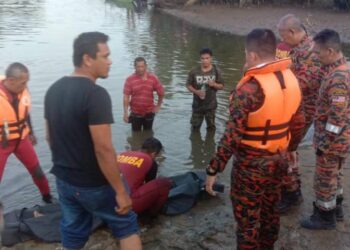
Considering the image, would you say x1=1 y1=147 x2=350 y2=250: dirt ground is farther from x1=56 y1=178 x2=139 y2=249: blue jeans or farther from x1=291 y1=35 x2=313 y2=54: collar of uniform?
x1=291 y1=35 x2=313 y2=54: collar of uniform

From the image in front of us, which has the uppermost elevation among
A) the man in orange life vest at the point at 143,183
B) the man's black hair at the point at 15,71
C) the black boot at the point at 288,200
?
the man's black hair at the point at 15,71

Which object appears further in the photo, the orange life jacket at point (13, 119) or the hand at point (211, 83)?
the hand at point (211, 83)

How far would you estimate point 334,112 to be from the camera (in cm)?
418

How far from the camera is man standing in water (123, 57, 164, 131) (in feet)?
25.9

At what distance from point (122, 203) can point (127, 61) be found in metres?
13.3

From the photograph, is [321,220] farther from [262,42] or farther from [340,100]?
[262,42]

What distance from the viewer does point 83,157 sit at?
330 cm

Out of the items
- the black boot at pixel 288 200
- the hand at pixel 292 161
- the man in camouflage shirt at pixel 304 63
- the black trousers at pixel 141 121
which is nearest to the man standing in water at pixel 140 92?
the black trousers at pixel 141 121

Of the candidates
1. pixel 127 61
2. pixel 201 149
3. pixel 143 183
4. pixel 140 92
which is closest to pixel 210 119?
pixel 201 149

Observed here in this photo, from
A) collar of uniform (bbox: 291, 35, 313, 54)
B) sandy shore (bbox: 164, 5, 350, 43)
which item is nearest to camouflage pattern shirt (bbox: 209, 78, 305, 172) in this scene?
collar of uniform (bbox: 291, 35, 313, 54)

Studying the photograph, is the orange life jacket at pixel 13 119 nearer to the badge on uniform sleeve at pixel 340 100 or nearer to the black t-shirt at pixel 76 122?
the black t-shirt at pixel 76 122

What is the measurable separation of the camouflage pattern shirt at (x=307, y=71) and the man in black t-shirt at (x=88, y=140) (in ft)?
7.61

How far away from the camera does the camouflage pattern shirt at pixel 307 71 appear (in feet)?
Result: 15.5

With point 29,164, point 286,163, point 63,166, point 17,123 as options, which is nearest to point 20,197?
point 29,164
